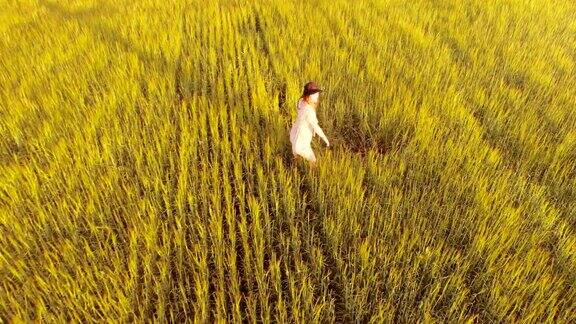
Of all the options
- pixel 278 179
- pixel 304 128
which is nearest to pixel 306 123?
pixel 304 128

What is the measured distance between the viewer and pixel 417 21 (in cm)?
421

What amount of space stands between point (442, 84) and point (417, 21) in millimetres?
1513

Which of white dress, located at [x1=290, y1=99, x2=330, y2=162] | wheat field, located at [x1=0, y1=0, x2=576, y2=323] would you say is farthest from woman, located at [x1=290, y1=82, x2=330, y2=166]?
wheat field, located at [x1=0, y1=0, x2=576, y2=323]

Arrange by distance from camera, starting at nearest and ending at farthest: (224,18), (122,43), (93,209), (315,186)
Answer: (93,209) < (315,186) < (122,43) < (224,18)

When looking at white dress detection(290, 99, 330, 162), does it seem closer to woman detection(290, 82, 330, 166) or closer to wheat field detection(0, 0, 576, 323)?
woman detection(290, 82, 330, 166)

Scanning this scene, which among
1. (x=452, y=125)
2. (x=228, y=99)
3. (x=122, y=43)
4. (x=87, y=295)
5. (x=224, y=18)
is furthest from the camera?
(x=224, y=18)

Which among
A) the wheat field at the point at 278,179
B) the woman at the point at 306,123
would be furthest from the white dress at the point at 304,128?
the wheat field at the point at 278,179

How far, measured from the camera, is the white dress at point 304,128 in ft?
6.30

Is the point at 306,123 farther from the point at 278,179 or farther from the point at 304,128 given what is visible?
the point at 278,179

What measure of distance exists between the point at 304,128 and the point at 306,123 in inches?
1.1

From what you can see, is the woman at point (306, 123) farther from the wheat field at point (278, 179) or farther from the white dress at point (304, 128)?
the wheat field at point (278, 179)

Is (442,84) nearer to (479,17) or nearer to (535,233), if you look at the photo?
(535,233)

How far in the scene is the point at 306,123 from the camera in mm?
1949

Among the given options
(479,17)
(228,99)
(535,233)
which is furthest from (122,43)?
(479,17)
